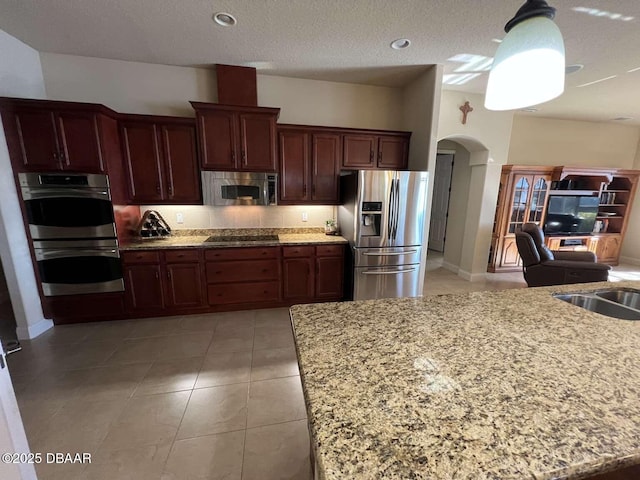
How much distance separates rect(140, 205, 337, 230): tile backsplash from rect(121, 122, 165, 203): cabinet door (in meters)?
0.33

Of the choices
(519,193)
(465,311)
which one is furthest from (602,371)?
(519,193)

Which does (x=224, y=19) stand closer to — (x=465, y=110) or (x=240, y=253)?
(x=240, y=253)

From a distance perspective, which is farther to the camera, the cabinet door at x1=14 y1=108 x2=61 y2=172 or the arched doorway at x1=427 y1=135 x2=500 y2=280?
the arched doorway at x1=427 y1=135 x2=500 y2=280

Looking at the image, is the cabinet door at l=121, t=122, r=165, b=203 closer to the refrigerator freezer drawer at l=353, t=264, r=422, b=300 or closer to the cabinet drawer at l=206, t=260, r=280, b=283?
the cabinet drawer at l=206, t=260, r=280, b=283

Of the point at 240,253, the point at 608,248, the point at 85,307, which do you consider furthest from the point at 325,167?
the point at 608,248

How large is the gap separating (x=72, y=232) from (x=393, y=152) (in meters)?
3.86

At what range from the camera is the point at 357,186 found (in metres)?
3.01

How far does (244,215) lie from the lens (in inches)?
142

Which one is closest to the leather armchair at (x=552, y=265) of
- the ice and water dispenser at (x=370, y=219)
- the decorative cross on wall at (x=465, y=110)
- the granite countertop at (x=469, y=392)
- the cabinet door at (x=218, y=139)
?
the decorative cross on wall at (x=465, y=110)

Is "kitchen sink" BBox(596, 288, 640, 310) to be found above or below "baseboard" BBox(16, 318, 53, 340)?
above

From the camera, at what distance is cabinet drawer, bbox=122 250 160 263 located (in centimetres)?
288

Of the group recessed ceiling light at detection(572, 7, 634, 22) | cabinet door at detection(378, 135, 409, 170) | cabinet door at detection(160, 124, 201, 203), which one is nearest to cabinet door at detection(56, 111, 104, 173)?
cabinet door at detection(160, 124, 201, 203)

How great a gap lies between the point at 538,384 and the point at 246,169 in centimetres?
310

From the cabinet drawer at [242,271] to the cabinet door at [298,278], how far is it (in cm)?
13
